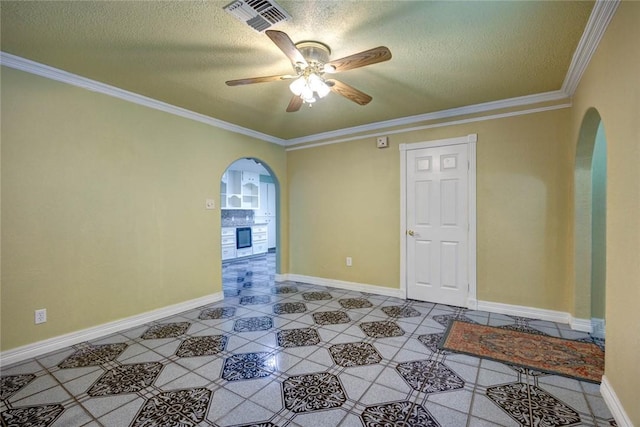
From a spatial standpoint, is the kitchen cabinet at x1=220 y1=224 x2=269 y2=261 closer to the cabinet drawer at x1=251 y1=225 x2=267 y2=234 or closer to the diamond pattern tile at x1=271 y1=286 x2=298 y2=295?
the cabinet drawer at x1=251 y1=225 x2=267 y2=234

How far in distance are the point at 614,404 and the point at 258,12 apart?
10.3ft

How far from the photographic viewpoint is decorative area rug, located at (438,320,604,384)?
7.09 ft

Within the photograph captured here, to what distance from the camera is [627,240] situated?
1513 mm

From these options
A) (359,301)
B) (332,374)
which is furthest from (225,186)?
(332,374)

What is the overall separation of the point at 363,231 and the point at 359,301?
101 centimetres

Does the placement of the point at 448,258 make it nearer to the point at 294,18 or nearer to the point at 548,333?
the point at 548,333

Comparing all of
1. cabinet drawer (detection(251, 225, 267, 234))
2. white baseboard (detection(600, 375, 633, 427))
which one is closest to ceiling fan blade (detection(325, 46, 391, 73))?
white baseboard (detection(600, 375, 633, 427))

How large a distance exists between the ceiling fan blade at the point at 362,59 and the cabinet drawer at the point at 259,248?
6559 millimetres

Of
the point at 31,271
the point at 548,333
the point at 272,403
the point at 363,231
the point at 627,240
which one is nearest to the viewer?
the point at 627,240

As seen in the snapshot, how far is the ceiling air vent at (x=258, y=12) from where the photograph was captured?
1706mm

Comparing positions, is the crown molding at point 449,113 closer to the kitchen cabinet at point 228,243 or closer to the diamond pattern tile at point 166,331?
the diamond pattern tile at point 166,331

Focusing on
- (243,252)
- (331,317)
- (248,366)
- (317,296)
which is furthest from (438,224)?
(243,252)

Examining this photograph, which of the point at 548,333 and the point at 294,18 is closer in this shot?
the point at 294,18

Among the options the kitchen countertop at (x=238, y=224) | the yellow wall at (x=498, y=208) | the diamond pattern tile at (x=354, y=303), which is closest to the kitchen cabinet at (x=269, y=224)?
the kitchen countertop at (x=238, y=224)
